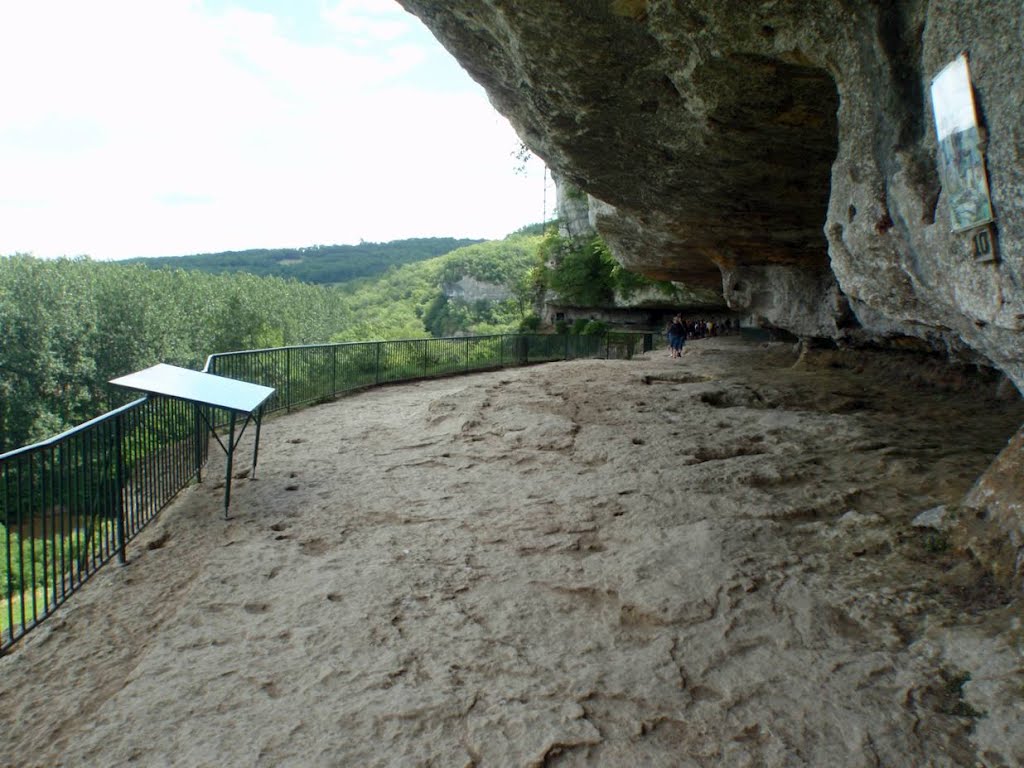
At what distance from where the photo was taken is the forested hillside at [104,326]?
117 feet

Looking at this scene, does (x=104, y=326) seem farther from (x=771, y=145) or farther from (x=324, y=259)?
(x=324, y=259)

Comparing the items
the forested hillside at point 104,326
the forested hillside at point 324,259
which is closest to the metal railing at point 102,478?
the forested hillside at point 104,326

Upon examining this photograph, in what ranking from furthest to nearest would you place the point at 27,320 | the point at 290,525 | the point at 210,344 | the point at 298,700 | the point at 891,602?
the point at 210,344
the point at 27,320
the point at 290,525
the point at 891,602
the point at 298,700

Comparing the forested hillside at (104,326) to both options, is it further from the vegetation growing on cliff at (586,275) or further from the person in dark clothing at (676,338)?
the person in dark clothing at (676,338)

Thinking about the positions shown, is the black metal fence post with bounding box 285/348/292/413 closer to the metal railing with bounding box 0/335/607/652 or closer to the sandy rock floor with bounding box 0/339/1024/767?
the metal railing with bounding box 0/335/607/652

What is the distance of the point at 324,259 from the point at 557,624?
14754 centimetres

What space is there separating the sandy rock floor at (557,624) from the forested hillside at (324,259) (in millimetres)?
123222

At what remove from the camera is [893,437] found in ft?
21.4

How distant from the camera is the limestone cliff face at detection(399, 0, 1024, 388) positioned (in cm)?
370

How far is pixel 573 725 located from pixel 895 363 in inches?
437

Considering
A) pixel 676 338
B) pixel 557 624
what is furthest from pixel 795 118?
pixel 676 338

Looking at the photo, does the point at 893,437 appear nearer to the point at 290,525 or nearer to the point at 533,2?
the point at 533,2

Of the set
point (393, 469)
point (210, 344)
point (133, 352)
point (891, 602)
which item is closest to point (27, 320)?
point (133, 352)

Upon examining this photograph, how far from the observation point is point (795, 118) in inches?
270
